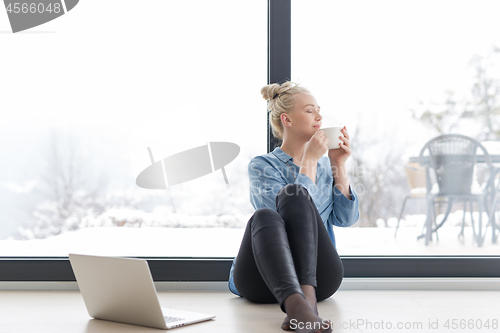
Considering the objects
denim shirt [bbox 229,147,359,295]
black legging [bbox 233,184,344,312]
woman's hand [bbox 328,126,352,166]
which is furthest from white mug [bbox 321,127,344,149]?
black legging [bbox 233,184,344,312]

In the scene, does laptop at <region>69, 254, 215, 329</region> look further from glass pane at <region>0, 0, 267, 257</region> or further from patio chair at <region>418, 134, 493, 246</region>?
patio chair at <region>418, 134, 493, 246</region>

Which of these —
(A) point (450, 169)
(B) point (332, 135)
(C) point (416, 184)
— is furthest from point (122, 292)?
(A) point (450, 169)

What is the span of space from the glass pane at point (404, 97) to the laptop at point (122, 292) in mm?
961

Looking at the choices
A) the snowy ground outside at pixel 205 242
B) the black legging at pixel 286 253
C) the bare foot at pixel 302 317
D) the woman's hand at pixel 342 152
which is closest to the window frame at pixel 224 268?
the snowy ground outside at pixel 205 242

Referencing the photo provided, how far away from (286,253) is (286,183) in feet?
1.50

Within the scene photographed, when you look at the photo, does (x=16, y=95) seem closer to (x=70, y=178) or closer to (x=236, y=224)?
(x=70, y=178)

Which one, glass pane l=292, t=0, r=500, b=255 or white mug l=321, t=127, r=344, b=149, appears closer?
white mug l=321, t=127, r=344, b=149

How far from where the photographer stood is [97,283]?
1188 mm

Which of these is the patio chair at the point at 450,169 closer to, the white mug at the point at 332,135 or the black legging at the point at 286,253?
the white mug at the point at 332,135

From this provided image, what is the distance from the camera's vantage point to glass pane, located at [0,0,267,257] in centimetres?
186

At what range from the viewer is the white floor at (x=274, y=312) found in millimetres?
1188

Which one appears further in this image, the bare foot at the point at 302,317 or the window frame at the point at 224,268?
the window frame at the point at 224,268

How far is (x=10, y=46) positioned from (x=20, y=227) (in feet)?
2.63

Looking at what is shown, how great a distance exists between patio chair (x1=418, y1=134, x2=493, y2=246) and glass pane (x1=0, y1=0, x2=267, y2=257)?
2.43ft
